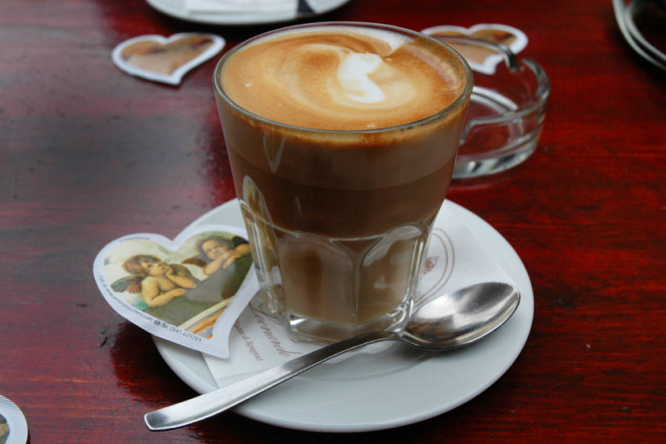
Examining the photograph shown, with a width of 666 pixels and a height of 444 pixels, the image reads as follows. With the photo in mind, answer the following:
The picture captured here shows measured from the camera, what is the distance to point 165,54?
148cm

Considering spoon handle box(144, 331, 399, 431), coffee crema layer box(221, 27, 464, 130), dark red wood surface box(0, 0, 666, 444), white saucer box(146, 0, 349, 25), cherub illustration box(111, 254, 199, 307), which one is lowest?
dark red wood surface box(0, 0, 666, 444)

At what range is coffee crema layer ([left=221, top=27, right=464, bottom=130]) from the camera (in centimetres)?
65

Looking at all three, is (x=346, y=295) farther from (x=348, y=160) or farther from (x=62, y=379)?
(x=62, y=379)

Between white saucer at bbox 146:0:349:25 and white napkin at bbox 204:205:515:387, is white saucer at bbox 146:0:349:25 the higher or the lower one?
the higher one

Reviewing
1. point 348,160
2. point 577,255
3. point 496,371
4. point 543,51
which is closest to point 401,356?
point 496,371

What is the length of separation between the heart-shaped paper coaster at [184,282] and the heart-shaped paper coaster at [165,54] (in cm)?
64

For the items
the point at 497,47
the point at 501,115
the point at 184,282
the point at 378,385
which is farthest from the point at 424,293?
the point at 497,47

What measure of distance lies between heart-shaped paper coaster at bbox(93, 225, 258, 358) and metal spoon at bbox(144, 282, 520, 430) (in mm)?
78

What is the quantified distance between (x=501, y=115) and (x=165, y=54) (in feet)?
2.81

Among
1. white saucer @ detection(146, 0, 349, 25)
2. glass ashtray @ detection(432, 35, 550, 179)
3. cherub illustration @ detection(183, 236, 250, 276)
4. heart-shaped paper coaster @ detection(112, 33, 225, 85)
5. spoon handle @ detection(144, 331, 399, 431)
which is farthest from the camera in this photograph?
white saucer @ detection(146, 0, 349, 25)

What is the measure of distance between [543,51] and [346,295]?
106 centimetres

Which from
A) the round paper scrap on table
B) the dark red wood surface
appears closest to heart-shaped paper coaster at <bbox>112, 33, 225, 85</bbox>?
the dark red wood surface

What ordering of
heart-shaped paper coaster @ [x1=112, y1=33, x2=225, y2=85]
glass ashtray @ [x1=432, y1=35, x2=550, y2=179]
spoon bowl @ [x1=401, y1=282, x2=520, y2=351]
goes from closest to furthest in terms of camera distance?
1. spoon bowl @ [x1=401, y1=282, x2=520, y2=351]
2. glass ashtray @ [x1=432, y1=35, x2=550, y2=179]
3. heart-shaped paper coaster @ [x1=112, y1=33, x2=225, y2=85]

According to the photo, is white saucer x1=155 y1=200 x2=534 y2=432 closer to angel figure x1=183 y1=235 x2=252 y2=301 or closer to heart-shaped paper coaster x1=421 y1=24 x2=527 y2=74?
angel figure x1=183 y1=235 x2=252 y2=301
